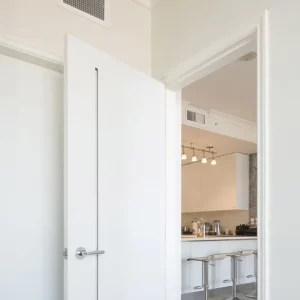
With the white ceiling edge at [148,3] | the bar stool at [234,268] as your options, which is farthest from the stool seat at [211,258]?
the white ceiling edge at [148,3]

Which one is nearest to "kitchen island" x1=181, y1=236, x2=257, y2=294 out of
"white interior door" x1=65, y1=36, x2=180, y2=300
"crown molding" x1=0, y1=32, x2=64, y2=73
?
"white interior door" x1=65, y1=36, x2=180, y2=300

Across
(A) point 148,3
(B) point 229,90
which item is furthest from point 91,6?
(B) point 229,90

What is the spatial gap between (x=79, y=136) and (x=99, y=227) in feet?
1.69

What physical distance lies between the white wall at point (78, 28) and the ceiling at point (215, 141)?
7.34ft

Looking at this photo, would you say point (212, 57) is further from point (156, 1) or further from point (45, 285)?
point (45, 285)

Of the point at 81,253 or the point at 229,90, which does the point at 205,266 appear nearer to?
the point at 229,90

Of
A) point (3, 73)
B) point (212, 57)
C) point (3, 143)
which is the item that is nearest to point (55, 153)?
point (3, 143)

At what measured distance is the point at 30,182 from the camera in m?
2.25

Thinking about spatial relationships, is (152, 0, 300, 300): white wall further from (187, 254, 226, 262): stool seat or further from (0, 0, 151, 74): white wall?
(187, 254, 226, 262): stool seat

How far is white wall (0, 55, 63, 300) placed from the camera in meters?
2.16

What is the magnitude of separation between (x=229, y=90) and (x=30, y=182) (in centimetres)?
282

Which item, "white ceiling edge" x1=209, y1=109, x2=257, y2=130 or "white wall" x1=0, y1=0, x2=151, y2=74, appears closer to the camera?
"white wall" x1=0, y1=0, x2=151, y2=74

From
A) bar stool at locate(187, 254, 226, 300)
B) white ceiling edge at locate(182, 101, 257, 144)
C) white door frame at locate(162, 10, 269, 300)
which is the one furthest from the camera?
white ceiling edge at locate(182, 101, 257, 144)

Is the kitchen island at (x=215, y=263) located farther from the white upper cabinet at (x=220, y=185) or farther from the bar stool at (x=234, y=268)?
the white upper cabinet at (x=220, y=185)
